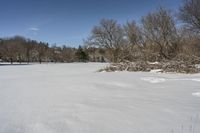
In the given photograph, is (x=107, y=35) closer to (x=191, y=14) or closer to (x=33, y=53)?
(x=191, y=14)

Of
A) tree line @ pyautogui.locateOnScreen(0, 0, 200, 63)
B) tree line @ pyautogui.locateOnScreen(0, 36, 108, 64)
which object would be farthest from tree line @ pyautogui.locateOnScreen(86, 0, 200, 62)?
tree line @ pyautogui.locateOnScreen(0, 36, 108, 64)

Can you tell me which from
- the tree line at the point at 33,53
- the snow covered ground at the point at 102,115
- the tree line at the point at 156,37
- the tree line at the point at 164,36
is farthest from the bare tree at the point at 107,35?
the snow covered ground at the point at 102,115

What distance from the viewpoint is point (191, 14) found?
76.4 feet

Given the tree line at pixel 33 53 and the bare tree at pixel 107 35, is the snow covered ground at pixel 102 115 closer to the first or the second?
the bare tree at pixel 107 35

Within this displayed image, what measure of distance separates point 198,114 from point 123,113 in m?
1.45

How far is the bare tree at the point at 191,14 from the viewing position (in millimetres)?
22938

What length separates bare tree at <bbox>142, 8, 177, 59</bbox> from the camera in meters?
24.7

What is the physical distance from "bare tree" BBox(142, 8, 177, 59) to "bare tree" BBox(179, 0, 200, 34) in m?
1.97

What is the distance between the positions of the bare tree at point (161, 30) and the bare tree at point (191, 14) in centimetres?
197

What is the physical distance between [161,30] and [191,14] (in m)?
3.83

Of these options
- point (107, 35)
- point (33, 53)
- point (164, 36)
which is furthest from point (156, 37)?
point (33, 53)

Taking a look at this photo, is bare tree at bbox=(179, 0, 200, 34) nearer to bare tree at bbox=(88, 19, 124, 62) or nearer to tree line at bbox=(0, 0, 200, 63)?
tree line at bbox=(0, 0, 200, 63)

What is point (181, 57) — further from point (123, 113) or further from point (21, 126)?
point (21, 126)

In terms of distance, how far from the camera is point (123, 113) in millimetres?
4195
